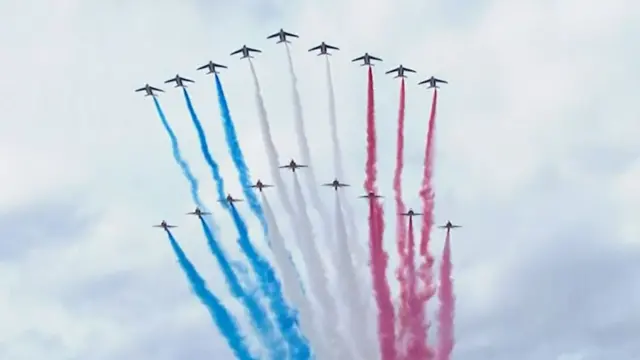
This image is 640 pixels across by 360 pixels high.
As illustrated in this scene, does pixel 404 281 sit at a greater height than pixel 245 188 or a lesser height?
lesser

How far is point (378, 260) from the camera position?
10619cm

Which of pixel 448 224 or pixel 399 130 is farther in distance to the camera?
pixel 448 224

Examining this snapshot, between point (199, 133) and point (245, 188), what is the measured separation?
817cm

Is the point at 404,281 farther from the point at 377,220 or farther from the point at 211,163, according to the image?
the point at 211,163

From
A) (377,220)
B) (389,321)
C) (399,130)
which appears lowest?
(389,321)

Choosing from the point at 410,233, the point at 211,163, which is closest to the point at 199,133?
the point at 211,163

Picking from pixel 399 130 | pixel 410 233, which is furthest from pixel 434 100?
pixel 410 233

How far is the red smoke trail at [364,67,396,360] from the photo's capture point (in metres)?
106

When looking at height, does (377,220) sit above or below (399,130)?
below

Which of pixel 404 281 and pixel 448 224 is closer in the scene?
pixel 404 281

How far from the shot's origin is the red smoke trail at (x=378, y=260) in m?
106

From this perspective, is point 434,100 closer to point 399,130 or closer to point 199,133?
point 399,130

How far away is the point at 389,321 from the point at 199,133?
97.6 feet

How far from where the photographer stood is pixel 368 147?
4158 inches
